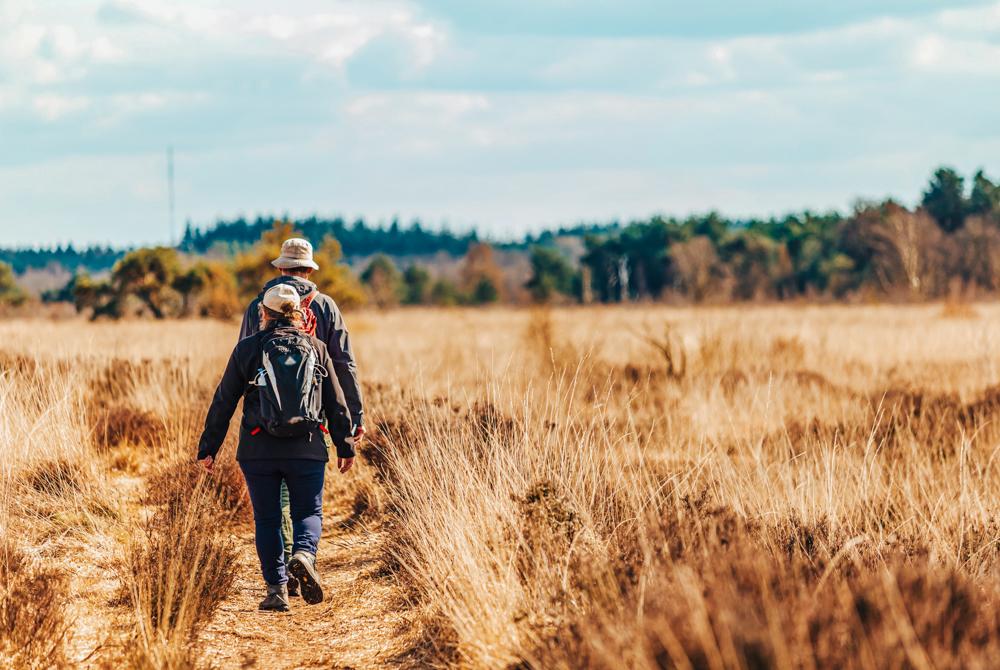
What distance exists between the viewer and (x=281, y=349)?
4574 millimetres

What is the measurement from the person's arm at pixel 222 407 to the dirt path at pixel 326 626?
720 mm

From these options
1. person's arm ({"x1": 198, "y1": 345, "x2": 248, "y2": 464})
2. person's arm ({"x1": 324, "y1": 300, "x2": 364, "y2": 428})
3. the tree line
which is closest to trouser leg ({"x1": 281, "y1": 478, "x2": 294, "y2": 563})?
person's arm ({"x1": 324, "y1": 300, "x2": 364, "y2": 428})

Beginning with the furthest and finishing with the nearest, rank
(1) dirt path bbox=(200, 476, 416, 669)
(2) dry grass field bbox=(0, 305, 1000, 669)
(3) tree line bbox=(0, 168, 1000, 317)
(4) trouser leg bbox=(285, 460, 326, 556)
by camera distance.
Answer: (3) tree line bbox=(0, 168, 1000, 317) → (4) trouser leg bbox=(285, 460, 326, 556) → (1) dirt path bbox=(200, 476, 416, 669) → (2) dry grass field bbox=(0, 305, 1000, 669)

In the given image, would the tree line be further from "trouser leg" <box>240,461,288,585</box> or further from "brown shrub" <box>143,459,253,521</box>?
"trouser leg" <box>240,461,288,585</box>

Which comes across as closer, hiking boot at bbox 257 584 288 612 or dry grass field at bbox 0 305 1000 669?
dry grass field at bbox 0 305 1000 669

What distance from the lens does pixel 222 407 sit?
480cm

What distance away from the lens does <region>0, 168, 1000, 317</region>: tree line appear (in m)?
35.5

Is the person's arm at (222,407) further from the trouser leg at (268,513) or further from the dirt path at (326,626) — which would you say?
the dirt path at (326,626)

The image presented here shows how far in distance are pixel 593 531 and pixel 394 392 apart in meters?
5.23

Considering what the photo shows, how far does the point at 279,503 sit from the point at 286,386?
2.25 feet

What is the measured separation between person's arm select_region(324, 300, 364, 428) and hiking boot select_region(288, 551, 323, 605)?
2.70ft

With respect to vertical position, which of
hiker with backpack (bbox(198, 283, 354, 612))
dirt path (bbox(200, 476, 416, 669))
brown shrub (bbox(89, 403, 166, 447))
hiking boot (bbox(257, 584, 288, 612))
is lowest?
dirt path (bbox(200, 476, 416, 669))

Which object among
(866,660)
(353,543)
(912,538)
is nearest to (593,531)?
(912,538)

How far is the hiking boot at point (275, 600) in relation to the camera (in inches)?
193
